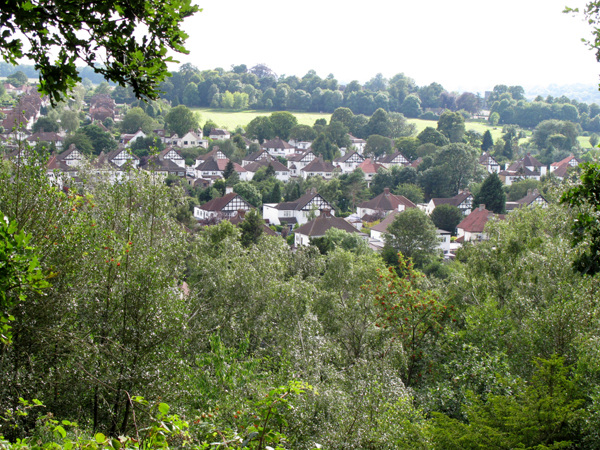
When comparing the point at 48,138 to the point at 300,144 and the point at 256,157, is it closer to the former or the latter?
the point at 256,157

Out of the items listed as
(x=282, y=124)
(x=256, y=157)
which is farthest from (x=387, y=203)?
(x=282, y=124)

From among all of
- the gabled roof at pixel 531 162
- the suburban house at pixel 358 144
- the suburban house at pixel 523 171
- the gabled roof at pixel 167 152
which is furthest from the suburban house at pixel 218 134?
the gabled roof at pixel 531 162

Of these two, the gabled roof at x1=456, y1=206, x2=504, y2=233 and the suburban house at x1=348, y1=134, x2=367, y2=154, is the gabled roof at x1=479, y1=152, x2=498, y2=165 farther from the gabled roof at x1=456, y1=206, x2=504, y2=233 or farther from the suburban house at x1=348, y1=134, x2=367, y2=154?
the gabled roof at x1=456, y1=206, x2=504, y2=233

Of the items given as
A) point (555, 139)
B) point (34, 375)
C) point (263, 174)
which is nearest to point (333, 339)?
point (34, 375)

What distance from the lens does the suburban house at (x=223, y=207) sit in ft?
205

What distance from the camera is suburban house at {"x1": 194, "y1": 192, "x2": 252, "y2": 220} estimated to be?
62562mm

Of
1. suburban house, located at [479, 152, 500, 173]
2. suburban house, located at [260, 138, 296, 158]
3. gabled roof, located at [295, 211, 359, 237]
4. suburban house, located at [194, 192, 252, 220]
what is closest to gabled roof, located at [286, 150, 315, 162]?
suburban house, located at [260, 138, 296, 158]

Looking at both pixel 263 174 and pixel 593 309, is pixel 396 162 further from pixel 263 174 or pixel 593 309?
pixel 593 309

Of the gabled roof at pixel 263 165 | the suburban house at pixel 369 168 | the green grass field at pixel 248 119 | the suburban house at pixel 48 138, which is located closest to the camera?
the gabled roof at pixel 263 165

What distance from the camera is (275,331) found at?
17.9 meters

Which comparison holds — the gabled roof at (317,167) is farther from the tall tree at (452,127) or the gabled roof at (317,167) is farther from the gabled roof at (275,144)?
the tall tree at (452,127)

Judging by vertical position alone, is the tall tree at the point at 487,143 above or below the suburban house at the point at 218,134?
above

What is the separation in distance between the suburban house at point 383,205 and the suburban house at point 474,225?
27.7 feet

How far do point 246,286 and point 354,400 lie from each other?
940 centimetres
